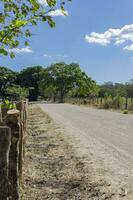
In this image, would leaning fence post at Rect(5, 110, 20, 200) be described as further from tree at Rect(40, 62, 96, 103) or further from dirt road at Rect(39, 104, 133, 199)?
tree at Rect(40, 62, 96, 103)

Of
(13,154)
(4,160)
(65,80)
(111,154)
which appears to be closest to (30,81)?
(65,80)

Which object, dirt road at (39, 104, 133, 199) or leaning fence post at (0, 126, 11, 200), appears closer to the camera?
leaning fence post at (0, 126, 11, 200)

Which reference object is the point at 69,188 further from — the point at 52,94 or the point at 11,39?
the point at 52,94

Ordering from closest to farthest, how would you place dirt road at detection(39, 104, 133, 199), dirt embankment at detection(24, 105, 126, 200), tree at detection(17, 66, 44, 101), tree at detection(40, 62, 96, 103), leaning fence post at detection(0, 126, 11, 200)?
leaning fence post at detection(0, 126, 11, 200)
dirt embankment at detection(24, 105, 126, 200)
dirt road at detection(39, 104, 133, 199)
tree at detection(40, 62, 96, 103)
tree at detection(17, 66, 44, 101)

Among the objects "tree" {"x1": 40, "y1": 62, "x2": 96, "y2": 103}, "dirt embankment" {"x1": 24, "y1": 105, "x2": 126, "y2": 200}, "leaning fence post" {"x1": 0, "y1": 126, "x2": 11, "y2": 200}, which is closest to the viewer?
"leaning fence post" {"x1": 0, "y1": 126, "x2": 11, "y2": 200}

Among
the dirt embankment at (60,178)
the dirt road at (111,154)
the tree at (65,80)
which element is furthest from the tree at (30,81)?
the dirt embankment at (60,178)

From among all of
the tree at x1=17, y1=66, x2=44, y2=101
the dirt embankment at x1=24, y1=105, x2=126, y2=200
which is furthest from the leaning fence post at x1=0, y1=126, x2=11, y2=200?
the tree at x1=17, y1=66, x2=44, y2=101

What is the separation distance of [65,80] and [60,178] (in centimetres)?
9387

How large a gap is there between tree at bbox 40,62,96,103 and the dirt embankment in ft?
293

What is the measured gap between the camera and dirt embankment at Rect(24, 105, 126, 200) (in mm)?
7215

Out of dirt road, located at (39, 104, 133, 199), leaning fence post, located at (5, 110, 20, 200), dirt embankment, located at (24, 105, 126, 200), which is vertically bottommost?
dirt embankment, located at (24, 105, 126, 200)

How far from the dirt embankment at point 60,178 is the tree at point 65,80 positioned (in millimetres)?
89379

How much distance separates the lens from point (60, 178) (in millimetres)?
8602

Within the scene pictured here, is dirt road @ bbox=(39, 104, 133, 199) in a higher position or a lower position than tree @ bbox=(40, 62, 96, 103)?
lower
